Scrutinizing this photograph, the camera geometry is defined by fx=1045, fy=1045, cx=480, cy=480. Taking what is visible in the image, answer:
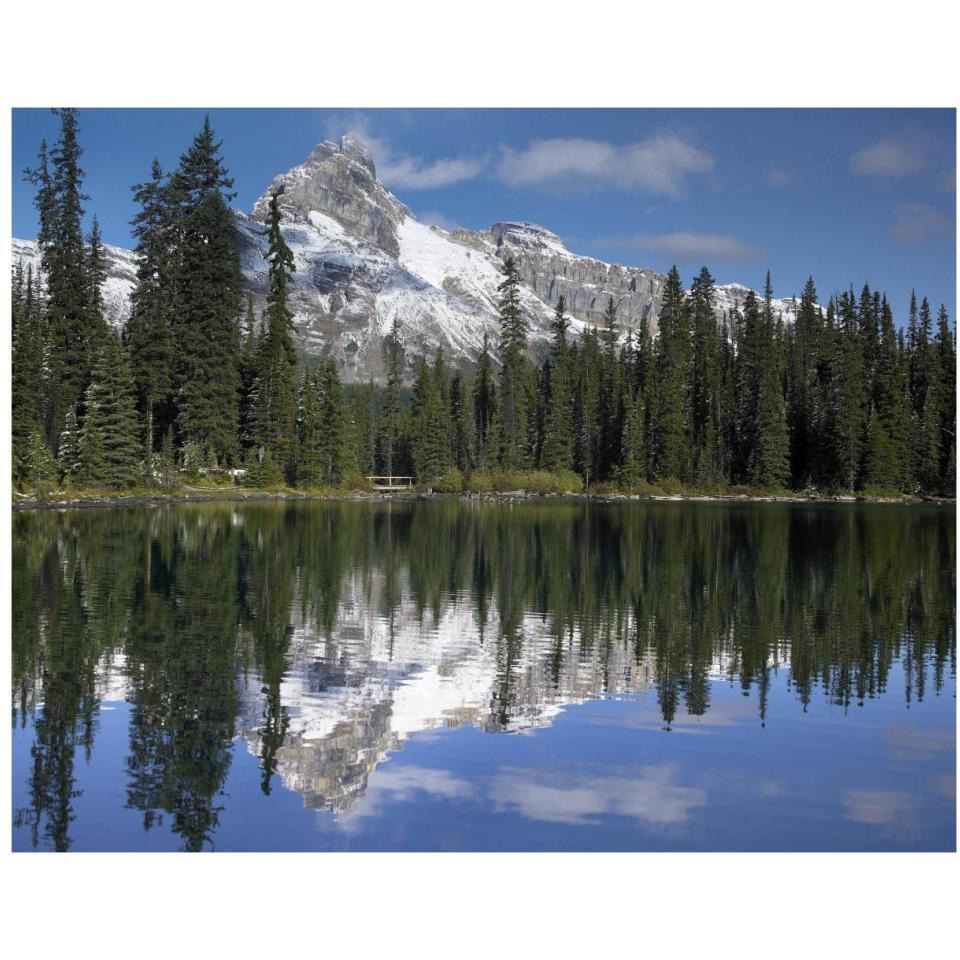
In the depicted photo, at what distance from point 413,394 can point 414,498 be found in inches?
1014

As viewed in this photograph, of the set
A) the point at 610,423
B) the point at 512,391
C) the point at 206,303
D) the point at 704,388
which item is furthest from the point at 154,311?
the point at 704,388

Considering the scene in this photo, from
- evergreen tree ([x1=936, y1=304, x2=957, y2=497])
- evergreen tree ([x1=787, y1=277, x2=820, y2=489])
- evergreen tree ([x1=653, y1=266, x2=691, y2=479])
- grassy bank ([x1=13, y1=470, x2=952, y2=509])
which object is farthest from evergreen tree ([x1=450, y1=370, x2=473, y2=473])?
evergreen tree ([x1=936, y1=304, x2=957, y2=497])

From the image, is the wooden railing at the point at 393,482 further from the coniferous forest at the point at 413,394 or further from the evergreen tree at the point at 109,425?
the evergreen tree at the point at 109,425

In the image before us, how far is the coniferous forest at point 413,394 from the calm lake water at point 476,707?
38945mm

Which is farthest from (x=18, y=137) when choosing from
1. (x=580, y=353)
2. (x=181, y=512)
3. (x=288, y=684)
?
(x=580, y=353)

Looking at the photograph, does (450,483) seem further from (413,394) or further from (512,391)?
(413,394)

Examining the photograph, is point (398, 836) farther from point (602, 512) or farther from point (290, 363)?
point (290, 363)

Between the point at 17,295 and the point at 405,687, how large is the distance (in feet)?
236

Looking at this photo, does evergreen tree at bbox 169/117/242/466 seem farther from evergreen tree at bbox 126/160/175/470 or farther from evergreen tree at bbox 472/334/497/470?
evergreen tree at bbox 472/334/497/470

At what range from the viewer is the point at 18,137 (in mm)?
61281

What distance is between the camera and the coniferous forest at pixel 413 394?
6712cm

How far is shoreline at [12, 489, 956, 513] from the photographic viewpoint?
198 ft

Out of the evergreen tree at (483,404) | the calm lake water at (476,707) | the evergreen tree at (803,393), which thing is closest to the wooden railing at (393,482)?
the evergreen tree at (483,404)

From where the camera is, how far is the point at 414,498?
91250 millimetres
